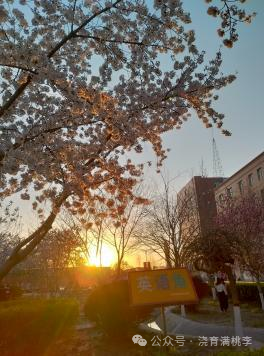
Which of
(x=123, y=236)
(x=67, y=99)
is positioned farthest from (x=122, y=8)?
(x=123, y=236)

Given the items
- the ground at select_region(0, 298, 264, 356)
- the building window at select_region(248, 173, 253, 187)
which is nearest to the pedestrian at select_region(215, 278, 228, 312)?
the ground at select_region(0, 298, 264, 356)

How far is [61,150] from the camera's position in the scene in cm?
775

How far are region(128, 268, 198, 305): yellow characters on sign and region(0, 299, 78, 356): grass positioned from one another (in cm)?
350

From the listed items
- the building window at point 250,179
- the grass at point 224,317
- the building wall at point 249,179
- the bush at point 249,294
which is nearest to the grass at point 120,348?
the grass at point 224,317

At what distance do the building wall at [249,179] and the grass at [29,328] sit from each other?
36.1 meters

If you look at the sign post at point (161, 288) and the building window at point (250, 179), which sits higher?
the building window at point (250, 179)

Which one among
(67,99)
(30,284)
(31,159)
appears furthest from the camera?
(30,284)

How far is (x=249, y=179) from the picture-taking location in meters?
51.3

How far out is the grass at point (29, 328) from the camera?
868 centimetres

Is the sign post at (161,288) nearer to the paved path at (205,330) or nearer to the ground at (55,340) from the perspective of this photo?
the ground at (55,340)

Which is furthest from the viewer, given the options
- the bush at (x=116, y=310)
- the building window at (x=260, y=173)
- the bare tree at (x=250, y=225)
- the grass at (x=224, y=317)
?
the building window at (x=260, y=173)

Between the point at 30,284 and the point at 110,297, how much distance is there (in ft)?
122

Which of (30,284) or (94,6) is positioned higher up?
(94,6)

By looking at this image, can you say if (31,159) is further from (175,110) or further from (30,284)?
(30,284)
